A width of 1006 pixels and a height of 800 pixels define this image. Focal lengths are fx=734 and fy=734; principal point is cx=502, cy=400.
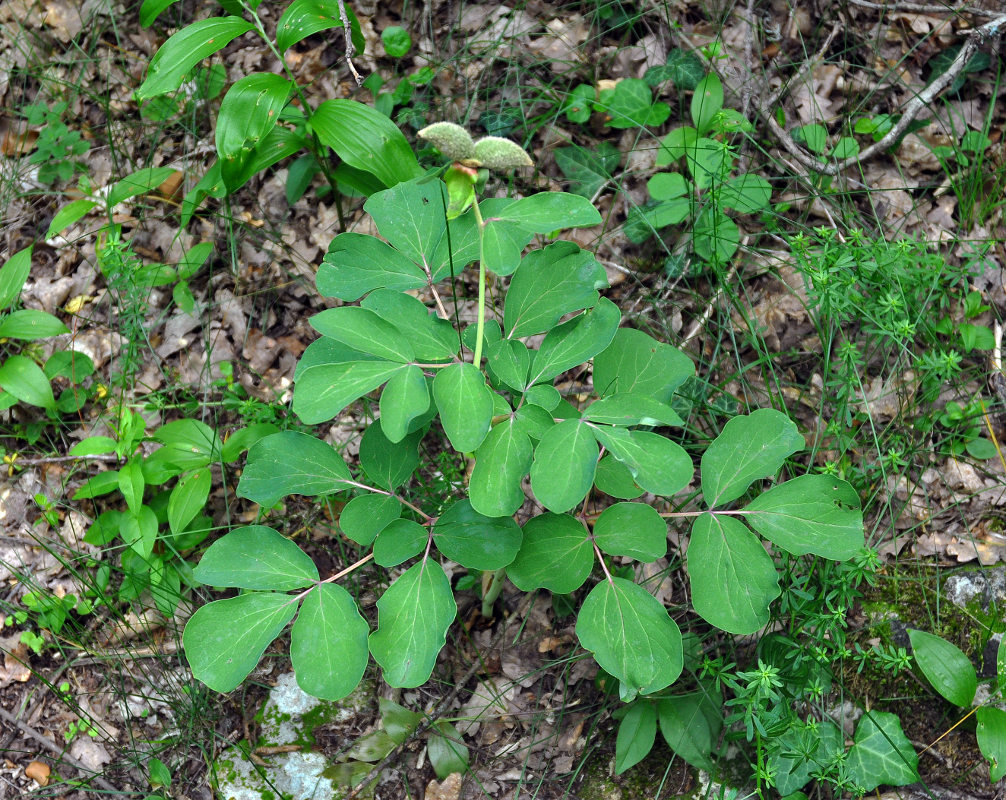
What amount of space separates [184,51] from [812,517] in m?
2.48

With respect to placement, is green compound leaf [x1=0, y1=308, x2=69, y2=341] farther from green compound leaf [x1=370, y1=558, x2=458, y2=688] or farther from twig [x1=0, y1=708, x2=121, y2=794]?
green compound leaf [x1=370, y1=558, x2=458, y2=688]

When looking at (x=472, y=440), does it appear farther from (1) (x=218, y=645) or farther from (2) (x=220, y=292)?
(2) (x=220, y=292)

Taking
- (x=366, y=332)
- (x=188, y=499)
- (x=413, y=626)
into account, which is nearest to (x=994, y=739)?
(x=413, y=626)

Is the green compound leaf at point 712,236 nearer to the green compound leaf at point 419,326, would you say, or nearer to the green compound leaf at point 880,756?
the green compound leaf at point 419,326

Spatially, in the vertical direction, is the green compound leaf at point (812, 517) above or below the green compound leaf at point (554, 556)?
above

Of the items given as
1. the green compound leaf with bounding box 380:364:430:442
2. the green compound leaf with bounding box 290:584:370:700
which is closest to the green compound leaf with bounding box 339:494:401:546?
the green compound leaf with bounding box 290:584:370:700

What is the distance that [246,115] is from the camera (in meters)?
2.48

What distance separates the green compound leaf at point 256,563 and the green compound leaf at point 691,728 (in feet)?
3.55

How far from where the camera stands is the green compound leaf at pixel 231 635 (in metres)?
1.54

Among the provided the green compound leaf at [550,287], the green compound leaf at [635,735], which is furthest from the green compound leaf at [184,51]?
the green compound leaf at [635,735]

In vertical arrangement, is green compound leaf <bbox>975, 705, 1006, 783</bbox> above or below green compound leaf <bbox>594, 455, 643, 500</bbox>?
below

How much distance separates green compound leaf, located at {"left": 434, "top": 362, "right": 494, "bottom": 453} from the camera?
143cm

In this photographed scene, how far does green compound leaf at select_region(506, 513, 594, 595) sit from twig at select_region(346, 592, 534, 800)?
65 cm

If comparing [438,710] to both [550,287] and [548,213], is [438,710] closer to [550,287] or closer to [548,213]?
[550,287]
